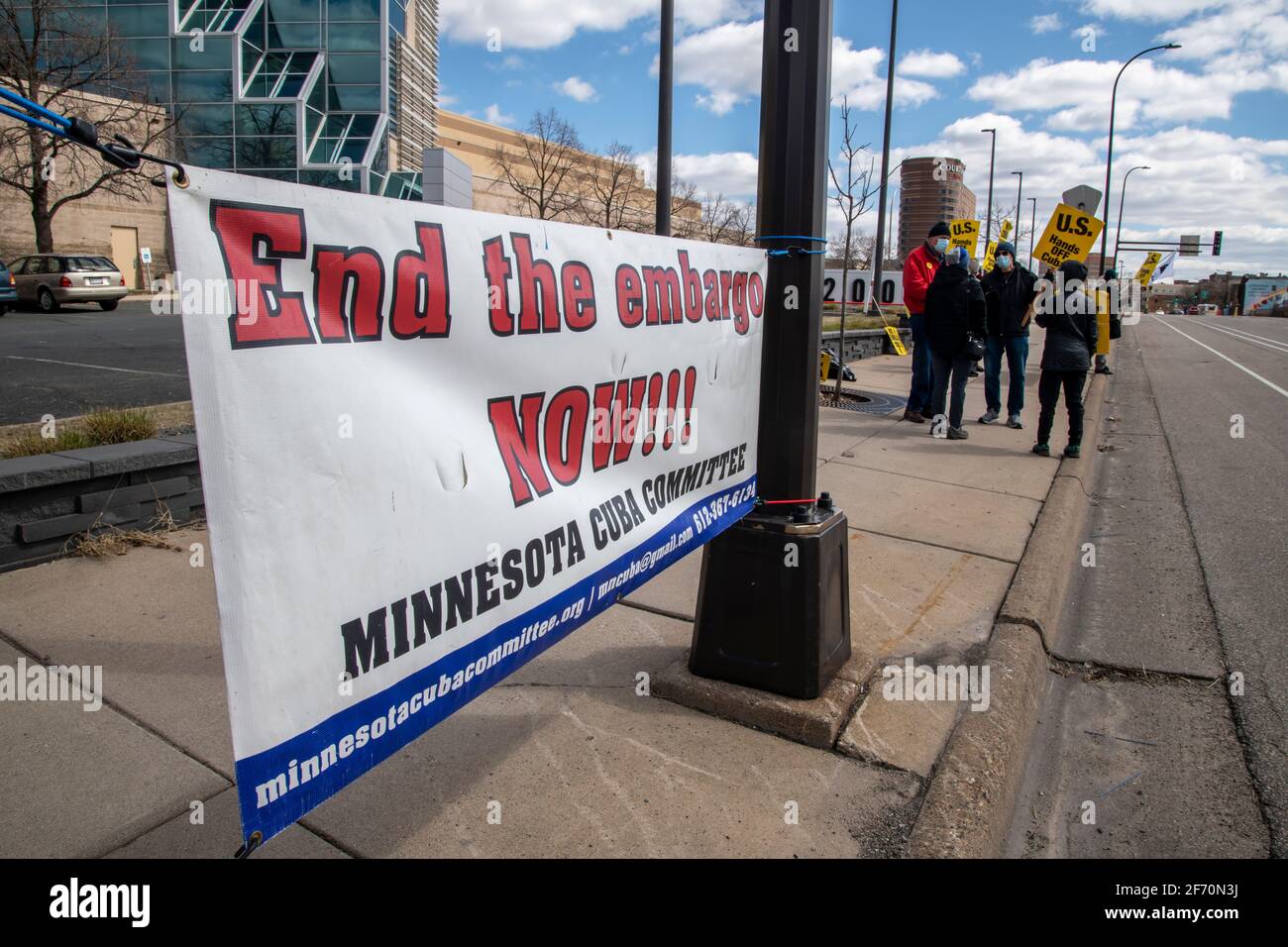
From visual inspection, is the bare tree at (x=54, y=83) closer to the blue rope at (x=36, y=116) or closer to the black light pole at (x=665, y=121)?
the black light pole at (x=665, y=121)

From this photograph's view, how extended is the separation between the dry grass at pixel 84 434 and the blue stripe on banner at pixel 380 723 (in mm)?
3624

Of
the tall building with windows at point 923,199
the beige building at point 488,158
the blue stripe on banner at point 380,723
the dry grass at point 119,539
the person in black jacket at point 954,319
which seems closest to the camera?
the blue stripe on banner at point 380,723

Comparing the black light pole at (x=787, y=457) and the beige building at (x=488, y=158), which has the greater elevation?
the beige building at (x=488, y=158)

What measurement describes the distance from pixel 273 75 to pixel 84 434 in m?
35.3

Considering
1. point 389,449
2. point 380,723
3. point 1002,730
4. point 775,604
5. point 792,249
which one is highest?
point 792,249

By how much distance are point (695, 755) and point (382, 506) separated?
1.60m

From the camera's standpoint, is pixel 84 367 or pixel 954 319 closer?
pixel 954 319

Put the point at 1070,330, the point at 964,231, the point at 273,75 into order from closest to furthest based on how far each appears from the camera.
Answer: the point at 1070,330 → the point at 964,231 → the point at 273,75

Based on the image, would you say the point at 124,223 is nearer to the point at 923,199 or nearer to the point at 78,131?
the point at 923,199

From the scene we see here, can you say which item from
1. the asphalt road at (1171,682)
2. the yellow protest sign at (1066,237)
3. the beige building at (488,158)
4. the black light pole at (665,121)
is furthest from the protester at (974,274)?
the beige building at (488,158)

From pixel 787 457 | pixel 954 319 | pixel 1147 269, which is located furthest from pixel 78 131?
pixel 1147 269

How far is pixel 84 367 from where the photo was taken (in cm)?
1004

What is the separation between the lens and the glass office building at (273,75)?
111 ft

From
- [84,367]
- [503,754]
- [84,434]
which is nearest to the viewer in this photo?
[503,754]
